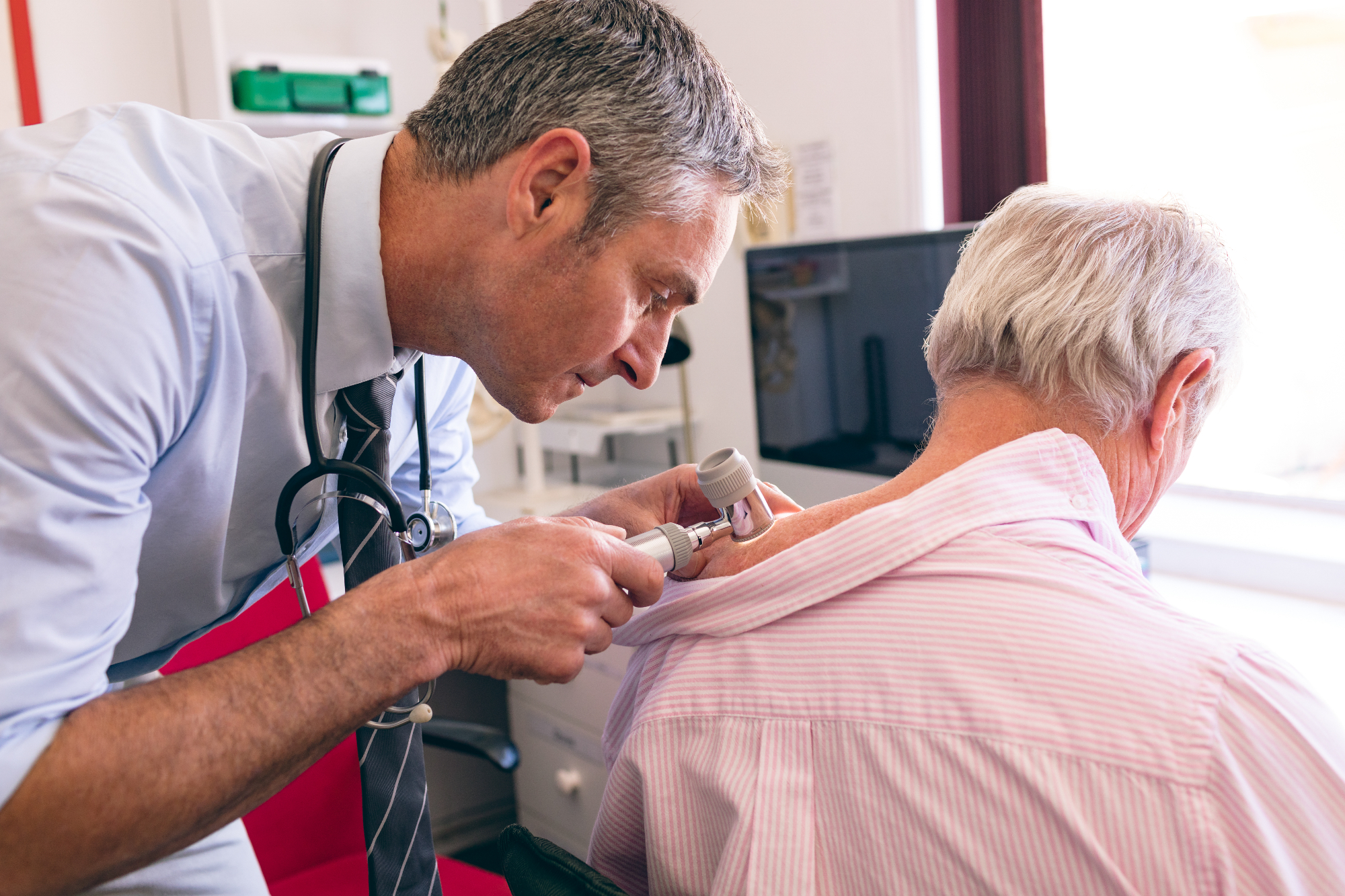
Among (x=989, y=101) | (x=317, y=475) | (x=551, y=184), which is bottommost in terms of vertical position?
(x=317, y=475)

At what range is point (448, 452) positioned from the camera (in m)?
1.38

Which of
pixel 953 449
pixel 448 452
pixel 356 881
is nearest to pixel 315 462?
pixel 448 452

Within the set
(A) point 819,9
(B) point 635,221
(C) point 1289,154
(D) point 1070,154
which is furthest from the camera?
(A) point 819,9

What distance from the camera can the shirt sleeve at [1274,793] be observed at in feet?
2.04

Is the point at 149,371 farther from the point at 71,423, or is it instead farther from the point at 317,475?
the point at 317,475

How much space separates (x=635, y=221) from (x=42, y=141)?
52 cm

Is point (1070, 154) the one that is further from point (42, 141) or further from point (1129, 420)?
point (42, 141)

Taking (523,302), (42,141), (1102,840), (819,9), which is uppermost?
(819,9)

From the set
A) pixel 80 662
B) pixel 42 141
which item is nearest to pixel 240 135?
pixel 42 141

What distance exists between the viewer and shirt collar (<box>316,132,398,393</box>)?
0.95m

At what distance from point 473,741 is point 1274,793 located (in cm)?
118

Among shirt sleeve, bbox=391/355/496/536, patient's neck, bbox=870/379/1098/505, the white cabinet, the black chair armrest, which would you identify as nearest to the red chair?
the black chair armrest

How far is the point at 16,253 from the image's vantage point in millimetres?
716

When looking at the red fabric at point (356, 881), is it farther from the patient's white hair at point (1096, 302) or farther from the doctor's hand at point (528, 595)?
the patient's white hair at point (1096, 302)
